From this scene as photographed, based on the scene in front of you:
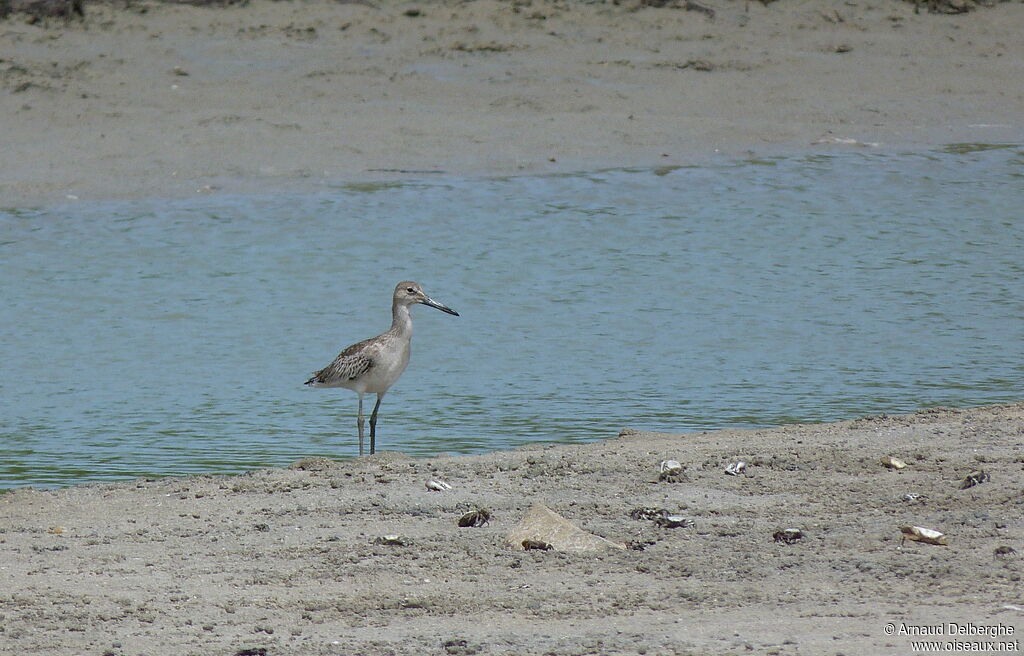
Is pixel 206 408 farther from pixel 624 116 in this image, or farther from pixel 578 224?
pixel 624 116

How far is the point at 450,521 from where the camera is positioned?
6160mm

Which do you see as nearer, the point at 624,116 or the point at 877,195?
the point at 877,195

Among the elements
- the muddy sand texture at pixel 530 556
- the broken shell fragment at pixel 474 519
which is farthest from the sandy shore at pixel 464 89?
the broken shell fragment at pixel 474 519

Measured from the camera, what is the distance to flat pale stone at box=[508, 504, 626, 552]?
566cm

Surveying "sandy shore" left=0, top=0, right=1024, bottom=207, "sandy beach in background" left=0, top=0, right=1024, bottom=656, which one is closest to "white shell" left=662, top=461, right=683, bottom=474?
"sandy beach in background" left=0, top=0, right=1024, bottom=656

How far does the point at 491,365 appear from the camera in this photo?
9516 millimetres

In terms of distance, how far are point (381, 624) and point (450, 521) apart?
1200mm

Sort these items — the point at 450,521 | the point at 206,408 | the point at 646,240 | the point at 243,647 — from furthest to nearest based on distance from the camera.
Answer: the point at 646,240
the point at 206,408
the point at 450,521
the point at 243,647

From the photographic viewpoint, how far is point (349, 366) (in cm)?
841

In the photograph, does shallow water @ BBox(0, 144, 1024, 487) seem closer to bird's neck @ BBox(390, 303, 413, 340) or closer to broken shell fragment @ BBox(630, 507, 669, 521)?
bird's neck @ BBox(390, 303, 413, 340)

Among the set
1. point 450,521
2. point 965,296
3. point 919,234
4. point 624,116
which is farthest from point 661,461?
point 624,116

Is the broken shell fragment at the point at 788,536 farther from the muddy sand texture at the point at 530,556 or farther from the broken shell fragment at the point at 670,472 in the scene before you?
the broken shell fragment at the point at 670,472

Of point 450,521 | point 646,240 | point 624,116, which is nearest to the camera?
point 450,521

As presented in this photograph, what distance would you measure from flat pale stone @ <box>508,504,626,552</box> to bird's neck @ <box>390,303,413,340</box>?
9.98ft
